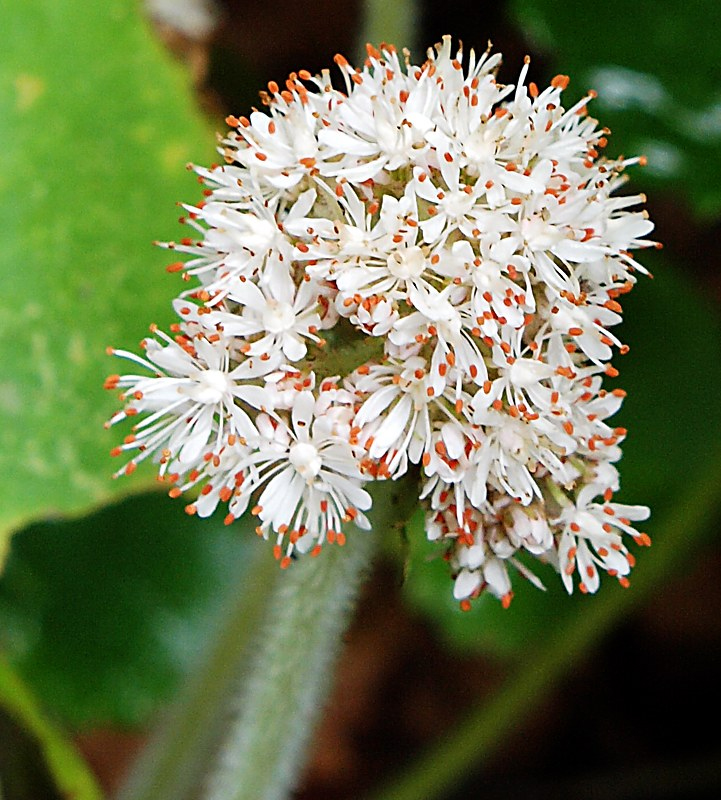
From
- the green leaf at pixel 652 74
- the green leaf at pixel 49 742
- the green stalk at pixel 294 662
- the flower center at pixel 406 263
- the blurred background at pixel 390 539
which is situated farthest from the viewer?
the green leaf at pixel 652 74

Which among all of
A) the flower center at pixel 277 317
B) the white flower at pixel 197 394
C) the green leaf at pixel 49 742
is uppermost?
the flower center at pixel 277 317

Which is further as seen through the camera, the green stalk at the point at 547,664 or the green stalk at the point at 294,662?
the green stalk at the point at 547,664

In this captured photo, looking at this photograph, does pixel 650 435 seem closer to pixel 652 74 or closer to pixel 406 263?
pixel 652 74

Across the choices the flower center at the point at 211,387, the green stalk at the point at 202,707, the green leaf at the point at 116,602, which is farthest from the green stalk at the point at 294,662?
the green leaf at the point at 116,602

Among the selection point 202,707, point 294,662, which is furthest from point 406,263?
point 202,707

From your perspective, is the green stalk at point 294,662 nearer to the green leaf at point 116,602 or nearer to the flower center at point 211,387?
the flower center at point 211,387

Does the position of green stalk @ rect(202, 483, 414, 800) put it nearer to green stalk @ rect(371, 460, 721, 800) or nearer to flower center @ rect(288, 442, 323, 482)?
flower center @ rect(288, 442, 323, 482)

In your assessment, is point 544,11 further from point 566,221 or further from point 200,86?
point 566,221
